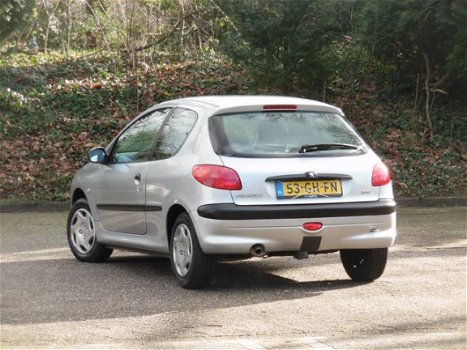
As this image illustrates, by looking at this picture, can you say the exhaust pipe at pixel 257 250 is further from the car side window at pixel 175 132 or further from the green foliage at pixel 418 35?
the green foliage at pixel 418 35

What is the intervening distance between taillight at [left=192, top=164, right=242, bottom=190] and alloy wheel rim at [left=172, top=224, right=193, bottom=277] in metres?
0.48

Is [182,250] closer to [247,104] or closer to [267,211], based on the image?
[267,211]

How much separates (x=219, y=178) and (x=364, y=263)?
172cm

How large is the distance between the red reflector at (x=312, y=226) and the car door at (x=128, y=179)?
1481mm

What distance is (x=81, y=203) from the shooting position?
1129 cm

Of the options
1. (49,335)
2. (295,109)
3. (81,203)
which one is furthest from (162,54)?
(49,335)

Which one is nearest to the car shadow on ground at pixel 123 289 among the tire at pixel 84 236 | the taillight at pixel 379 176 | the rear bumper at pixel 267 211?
the tire at pixel 84 236

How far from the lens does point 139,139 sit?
34.4 ft

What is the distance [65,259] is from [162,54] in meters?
14.4

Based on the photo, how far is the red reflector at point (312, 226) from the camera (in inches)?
352

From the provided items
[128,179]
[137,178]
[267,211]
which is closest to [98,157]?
[128,179]

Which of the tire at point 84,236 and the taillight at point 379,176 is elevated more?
the taillight at point 379,176

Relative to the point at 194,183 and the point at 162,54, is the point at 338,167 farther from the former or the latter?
the point at 162,54

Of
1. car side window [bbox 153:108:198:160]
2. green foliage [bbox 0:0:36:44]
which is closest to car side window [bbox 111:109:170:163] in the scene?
car side window [bbox 153:108:198:160]
